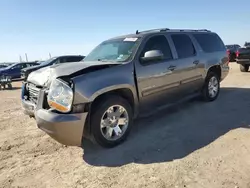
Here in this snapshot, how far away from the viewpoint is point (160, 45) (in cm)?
507

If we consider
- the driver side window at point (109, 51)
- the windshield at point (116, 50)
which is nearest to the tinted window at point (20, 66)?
the windshield at point (116, 50)

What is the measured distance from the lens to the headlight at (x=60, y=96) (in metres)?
3.49

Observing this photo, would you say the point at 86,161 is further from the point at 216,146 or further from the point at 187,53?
the point at 187,53

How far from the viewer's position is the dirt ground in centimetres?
304

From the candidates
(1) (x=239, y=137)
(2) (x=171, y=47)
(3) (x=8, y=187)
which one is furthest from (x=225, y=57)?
(3) (x=8, y=187)

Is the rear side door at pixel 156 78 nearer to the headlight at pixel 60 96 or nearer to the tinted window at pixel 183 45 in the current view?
the tinted window at pixel 183 45

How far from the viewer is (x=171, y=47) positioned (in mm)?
5242

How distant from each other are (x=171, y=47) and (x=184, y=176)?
3.02 m

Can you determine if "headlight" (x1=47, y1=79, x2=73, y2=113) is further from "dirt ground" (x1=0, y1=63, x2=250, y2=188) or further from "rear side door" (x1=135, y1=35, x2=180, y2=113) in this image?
"rear side door" (x1=135, y1=35, x2=180, y2=113)

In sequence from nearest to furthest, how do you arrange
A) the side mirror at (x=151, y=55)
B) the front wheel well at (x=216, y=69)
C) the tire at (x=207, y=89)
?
the side mirror at (x=151, y=55) → the tire at (x=207, y=89) → the front wheel well at (x=216, y=69)

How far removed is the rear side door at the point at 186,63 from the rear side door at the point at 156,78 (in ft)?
0.80

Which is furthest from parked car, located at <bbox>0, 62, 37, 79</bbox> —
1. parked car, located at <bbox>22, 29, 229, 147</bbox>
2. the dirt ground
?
parked car, located at <bbox>22, 29, 229, 147</bbox>

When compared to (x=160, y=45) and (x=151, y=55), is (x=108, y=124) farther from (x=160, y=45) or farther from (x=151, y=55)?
(x=160, y=45)

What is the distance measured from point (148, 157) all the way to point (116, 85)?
49.2 inches
